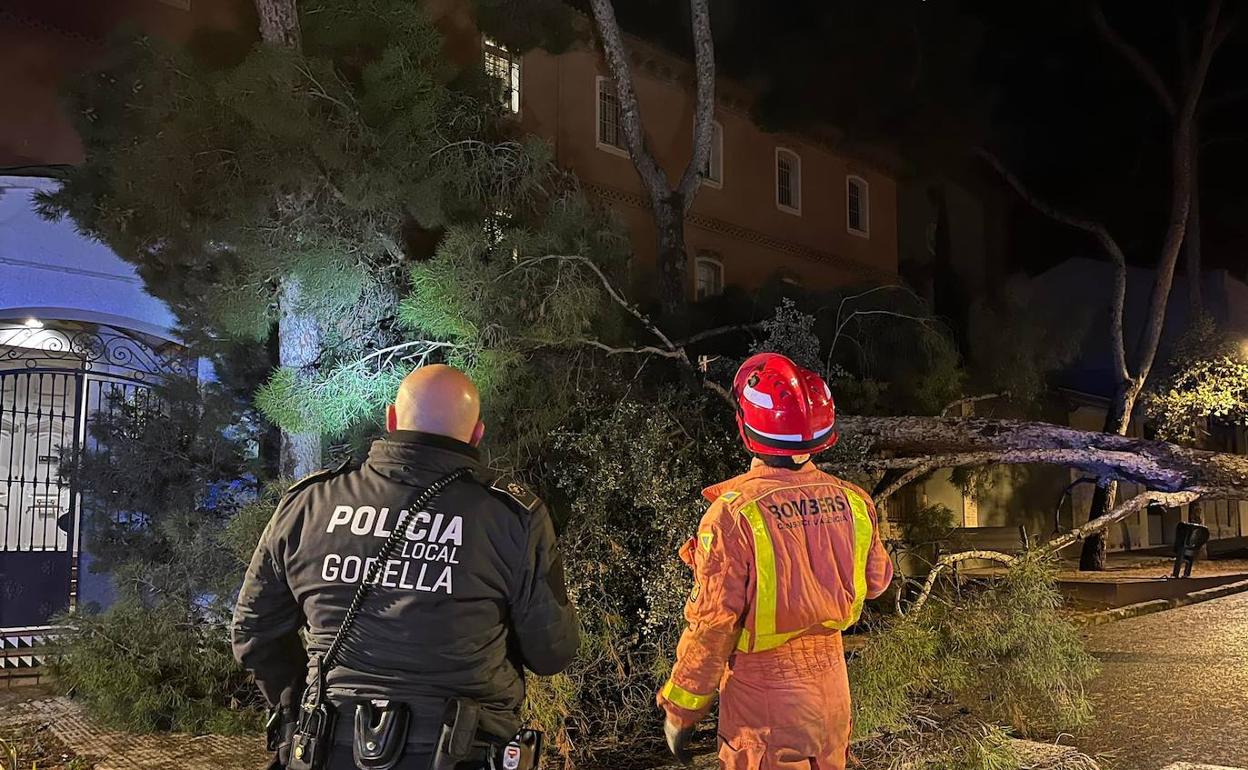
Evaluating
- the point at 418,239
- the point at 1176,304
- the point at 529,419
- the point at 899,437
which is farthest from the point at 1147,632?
the point at 1176,304

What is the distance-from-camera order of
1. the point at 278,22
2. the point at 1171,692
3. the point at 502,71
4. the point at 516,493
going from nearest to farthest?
the point at 516,493, the point at 278,22, the point at 1171,692, the point at 502,71

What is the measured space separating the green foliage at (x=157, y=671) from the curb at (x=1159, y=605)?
9.30 meters

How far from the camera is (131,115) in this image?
734cm

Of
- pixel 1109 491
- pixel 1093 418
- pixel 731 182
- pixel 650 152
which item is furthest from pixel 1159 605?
pixel 1093 418

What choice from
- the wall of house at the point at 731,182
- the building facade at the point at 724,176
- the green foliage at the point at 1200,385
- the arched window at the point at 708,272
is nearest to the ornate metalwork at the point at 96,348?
the building facade at the point at 724,176

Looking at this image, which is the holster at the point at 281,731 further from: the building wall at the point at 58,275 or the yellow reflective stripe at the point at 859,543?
A: the building wall at the point at 58,275

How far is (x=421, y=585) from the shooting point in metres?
2.56

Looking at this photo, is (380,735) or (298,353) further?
(298,353)

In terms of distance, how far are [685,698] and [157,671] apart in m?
5.62

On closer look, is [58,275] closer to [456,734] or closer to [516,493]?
[516,493]

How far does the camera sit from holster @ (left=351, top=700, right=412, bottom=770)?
2471 millimetres

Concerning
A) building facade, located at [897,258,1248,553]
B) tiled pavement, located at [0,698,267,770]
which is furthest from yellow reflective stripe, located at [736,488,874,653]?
building facade, located at [897,258,1248,553]

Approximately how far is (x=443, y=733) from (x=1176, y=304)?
30403mm

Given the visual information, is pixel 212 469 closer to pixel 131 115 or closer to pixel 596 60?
pixel 131 115
